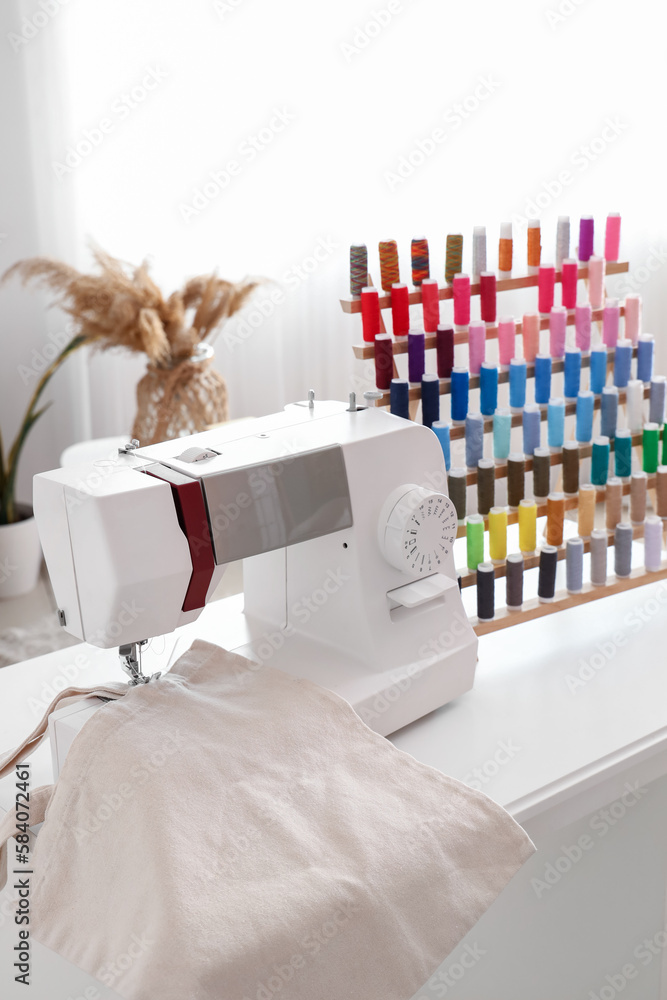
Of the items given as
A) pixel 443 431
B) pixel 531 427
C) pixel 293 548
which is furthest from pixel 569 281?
pixel 293 548

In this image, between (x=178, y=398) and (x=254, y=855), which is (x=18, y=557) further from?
(x=254, y=855)

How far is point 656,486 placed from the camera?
5.70 ft

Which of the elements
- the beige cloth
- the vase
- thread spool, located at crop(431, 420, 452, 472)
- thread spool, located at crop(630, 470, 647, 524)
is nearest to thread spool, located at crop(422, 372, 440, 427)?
thread spool, located at crop(431, 420, 452, 472)

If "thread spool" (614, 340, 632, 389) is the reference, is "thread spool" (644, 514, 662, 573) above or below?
below

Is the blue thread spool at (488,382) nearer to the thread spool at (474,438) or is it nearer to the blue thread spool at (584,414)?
the thread spool at (474,438)

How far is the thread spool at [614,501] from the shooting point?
5.55 feet

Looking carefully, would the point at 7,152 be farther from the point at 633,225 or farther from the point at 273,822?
the point at 273,822

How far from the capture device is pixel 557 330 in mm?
1627

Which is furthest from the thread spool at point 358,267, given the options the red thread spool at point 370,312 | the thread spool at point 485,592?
the thread spool at point 485,592

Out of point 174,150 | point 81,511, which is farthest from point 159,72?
point 81,511

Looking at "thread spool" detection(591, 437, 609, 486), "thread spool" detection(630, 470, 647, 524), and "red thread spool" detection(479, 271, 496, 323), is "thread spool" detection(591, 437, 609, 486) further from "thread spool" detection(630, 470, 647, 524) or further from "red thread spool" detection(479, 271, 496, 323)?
"red thread spool" detection(479, 271, 496, 323)

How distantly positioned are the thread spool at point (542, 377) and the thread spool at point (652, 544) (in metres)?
0.29

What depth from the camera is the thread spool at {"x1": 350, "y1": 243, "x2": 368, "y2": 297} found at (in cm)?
145

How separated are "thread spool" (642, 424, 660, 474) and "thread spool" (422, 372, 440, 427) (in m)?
0.42
